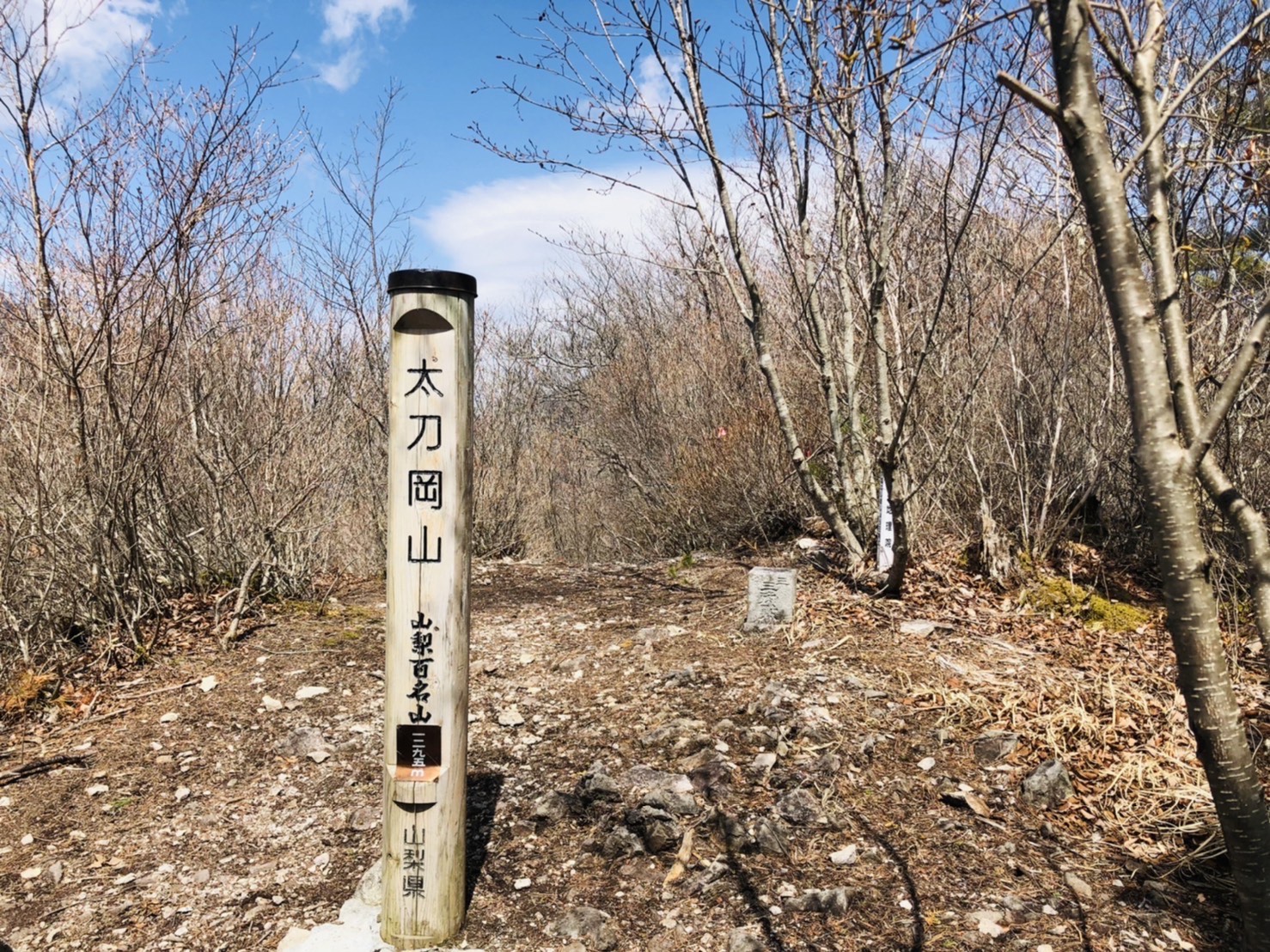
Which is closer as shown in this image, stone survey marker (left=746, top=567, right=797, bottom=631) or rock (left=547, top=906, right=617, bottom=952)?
rock (left=547, top=906, right=617, bottom=952)

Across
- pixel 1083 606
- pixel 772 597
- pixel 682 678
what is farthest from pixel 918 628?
pixel 682 678

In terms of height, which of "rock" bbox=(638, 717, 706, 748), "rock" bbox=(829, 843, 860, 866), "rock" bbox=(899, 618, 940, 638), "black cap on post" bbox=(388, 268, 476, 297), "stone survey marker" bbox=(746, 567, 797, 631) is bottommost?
"rock" bbox=(829, 843, 860, 866)

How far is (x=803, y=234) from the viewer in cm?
578

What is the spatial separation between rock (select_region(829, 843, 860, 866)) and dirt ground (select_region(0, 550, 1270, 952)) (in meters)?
0.01

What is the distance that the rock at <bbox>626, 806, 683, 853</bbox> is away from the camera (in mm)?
3109

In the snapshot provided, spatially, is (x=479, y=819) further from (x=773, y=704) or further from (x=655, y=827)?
(x=773, y=704)

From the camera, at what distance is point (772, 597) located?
506 centimetres

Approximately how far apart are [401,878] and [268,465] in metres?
4.19

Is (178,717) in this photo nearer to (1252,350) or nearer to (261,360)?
(261,360)

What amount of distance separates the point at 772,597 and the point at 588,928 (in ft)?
8.54

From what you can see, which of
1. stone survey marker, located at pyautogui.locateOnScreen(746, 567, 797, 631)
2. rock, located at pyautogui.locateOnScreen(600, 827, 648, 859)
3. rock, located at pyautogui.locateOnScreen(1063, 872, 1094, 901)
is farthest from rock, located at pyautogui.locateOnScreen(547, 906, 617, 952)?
stone survey marker, located at pyautogui.locateOnScreen(746, 567, 797, 631)

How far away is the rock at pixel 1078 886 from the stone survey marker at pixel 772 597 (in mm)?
2244

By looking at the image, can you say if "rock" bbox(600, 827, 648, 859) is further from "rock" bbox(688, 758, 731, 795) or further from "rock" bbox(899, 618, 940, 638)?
"rock" bbox(899, 618, 940, 638)

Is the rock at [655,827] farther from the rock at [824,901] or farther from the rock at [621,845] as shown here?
the rock at [824,901]
